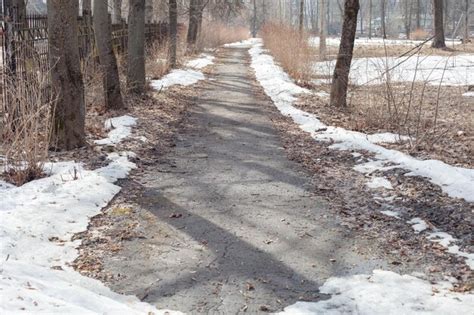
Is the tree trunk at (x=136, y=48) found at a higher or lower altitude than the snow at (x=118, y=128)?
higher

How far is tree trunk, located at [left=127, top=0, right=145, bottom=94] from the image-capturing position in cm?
1157

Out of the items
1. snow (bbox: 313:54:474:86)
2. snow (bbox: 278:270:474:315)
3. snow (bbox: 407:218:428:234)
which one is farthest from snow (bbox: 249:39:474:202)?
snow (bbox: 278:270:474:315)

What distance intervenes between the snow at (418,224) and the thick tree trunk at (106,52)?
20.9 ft

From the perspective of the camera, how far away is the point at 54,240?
13.8 feet

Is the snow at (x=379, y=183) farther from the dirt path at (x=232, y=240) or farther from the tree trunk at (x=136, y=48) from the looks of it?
the tree trunk at (x=136, y=48)

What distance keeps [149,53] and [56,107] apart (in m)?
11.4

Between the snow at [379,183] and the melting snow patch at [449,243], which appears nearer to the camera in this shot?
the melting snow patch at [449,243]

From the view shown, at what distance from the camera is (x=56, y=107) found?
6551 mm

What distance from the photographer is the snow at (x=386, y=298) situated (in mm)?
3293

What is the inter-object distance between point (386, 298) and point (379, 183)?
2726 millimetres

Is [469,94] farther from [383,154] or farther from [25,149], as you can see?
→ [25,149]

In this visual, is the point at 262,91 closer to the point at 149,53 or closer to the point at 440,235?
the point at 149,53

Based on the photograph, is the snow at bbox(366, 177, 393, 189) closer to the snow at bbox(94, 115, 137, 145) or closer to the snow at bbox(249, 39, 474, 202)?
the snow at bbox(249, 39, 474, 202)

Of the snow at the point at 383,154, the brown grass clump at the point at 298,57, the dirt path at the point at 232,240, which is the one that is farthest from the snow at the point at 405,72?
the dirt path at the point at 232,240
